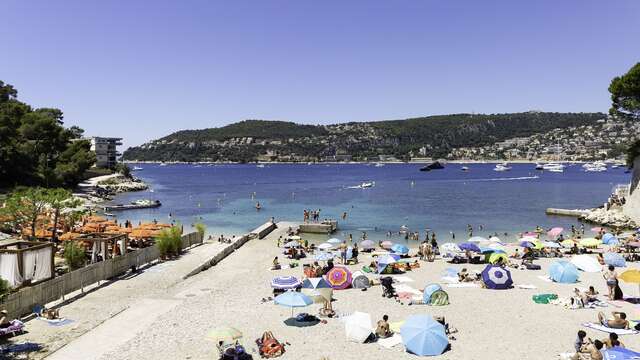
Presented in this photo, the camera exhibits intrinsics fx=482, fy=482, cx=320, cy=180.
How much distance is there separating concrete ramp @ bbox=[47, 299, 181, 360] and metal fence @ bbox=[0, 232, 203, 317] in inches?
99.3

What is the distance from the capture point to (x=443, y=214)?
58781 millimetres

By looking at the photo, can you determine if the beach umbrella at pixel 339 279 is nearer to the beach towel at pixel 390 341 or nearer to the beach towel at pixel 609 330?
the beach towel at pixel 390 341

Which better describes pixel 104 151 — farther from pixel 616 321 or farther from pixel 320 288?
pixel 616 321

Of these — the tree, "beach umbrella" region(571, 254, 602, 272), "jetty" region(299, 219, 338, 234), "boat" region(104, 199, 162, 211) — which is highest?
the tree

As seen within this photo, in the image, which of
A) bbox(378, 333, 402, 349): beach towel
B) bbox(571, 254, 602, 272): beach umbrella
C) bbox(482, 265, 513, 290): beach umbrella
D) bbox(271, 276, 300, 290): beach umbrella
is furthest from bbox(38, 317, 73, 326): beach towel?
bbox(571, 254, 602, 272): beach umbrella

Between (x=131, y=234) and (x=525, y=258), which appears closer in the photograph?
(x=525, y=258)

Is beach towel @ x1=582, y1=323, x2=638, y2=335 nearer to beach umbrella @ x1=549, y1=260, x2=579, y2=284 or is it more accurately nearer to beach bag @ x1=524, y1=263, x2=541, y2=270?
beach umbrella @ x1=549, y1=260, x2=579, y2=284

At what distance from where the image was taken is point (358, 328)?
48.3 ft

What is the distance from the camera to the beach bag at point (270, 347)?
536 inches

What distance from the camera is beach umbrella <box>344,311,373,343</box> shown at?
14.7 metres

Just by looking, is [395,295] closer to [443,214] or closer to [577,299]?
[577,299]

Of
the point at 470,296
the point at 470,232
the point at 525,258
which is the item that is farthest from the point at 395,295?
the point at 470,232

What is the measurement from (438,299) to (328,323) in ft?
15.3

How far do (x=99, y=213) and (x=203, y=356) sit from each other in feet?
171
